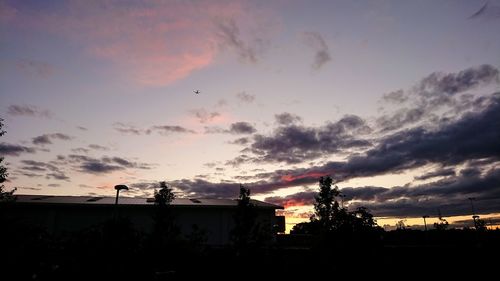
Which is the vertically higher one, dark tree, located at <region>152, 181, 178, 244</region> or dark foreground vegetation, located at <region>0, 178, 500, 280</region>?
dark tree, located at <region>152, 181, 178, 244</region>

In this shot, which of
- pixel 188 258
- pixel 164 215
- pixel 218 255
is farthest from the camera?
pixel 164 215

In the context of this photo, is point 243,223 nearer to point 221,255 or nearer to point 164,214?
point 221,255

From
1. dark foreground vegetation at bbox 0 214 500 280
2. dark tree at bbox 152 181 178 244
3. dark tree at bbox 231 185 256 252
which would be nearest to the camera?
dark foreground vegetation at bbox 0 214 500 280

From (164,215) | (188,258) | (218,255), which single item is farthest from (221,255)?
(164,215)

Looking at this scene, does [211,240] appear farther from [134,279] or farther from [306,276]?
[134,279]

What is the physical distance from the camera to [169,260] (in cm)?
1764

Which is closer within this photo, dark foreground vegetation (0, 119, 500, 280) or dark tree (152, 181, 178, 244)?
dark foreground vegetation (0, 119, 500, 280)

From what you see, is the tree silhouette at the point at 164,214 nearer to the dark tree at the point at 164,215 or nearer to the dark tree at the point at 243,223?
the dark tree at the point at 164,215

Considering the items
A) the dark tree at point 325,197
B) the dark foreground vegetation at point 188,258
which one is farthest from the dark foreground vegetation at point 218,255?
the dark tree at point 325,197

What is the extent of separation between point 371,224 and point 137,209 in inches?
1008

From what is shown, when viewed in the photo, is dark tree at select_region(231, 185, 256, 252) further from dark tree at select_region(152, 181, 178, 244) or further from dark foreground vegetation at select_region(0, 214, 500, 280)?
dark tree at select_region(152, 181, 178, 244)

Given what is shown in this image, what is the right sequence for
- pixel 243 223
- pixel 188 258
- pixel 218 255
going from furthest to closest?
pixel 243 223
pixel 218 255
pixel 188 258

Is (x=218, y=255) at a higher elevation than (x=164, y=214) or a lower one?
lower

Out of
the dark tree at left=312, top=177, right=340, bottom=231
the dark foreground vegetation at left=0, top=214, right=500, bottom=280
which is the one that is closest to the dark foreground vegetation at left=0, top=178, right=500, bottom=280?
the dark foreground vegetation at left=0, top=214, right=500, bottom=280
